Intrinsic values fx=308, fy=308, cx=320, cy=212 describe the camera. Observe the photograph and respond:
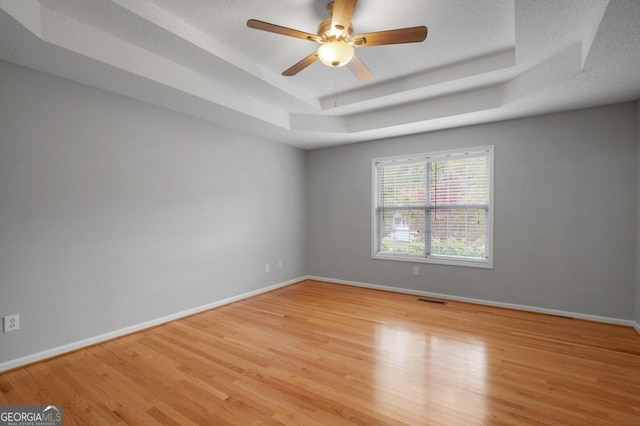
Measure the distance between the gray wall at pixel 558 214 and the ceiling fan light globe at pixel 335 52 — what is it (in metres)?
2.73

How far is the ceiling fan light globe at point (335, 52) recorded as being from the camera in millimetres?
2195

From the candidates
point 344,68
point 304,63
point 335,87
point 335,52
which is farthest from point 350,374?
point 335,87

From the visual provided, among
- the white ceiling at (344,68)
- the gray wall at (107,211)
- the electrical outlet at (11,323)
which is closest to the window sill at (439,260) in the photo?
the white ceiling at (344,68)

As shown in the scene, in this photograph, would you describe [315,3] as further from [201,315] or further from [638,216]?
[638,216]

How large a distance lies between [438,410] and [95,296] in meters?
3.08

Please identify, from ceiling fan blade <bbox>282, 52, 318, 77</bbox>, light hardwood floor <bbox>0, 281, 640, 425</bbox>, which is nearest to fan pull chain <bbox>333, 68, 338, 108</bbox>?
ceiling fan blade <bbox>282, 52, 318, 77</bbox>

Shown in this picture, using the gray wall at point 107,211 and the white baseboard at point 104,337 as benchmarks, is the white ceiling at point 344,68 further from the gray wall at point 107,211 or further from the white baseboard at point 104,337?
the white baseboard at point 104,337

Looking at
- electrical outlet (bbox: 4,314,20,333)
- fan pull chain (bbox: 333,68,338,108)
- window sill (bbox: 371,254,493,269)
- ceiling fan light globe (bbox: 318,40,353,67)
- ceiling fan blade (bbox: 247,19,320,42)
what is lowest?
electrical outlet (bbox: 4,314,20,333)

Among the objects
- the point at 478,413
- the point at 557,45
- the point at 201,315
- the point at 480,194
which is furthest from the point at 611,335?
the point at 201,315

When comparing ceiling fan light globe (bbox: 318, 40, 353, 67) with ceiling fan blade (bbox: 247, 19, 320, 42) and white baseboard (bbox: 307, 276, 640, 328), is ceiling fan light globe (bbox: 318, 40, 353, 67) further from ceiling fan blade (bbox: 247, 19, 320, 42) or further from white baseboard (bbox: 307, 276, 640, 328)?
white baseboard (bbox: 307, 276, 640, 328)

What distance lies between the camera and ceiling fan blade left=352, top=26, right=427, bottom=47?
2064 mm

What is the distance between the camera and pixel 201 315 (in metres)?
3.77

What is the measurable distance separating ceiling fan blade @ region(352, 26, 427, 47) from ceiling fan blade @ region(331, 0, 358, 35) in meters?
0.14

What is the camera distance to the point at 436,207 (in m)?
4.56
